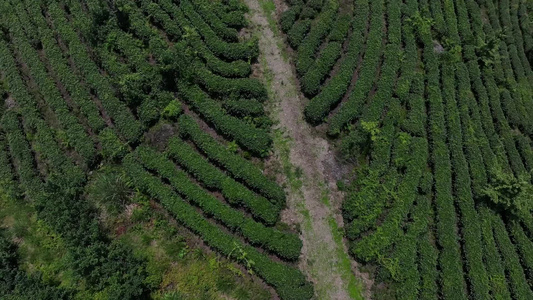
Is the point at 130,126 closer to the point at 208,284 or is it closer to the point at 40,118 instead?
the point at 40,118

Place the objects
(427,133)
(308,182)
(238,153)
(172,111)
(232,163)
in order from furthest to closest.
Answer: (427,133)
(172,111)
(238,153)
(308,182)
(232,163)

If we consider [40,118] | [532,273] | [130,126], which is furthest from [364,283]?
[40,118]

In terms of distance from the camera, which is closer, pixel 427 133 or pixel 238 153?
pixel 238 153

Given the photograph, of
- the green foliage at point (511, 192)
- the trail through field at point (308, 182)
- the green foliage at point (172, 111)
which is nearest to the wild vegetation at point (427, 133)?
the green foliage at point (511, 192)

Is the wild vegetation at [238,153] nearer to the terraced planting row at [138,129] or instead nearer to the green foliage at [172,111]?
the terraced planting row at [138,129]

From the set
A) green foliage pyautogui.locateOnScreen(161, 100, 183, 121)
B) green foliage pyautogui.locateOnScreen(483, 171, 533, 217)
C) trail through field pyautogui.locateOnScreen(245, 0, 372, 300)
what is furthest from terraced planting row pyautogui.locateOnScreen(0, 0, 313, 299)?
green foliage pyautogui.locateOnScreen(483, 171, 533, 217)

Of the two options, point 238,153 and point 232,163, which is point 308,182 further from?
point 232,163

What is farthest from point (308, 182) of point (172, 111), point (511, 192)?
point (511, 192)

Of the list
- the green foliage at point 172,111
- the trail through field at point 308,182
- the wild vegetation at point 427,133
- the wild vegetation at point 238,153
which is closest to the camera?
the wild vegetation at point 238,153

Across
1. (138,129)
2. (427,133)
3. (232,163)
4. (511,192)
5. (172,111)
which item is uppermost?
(138,129)
